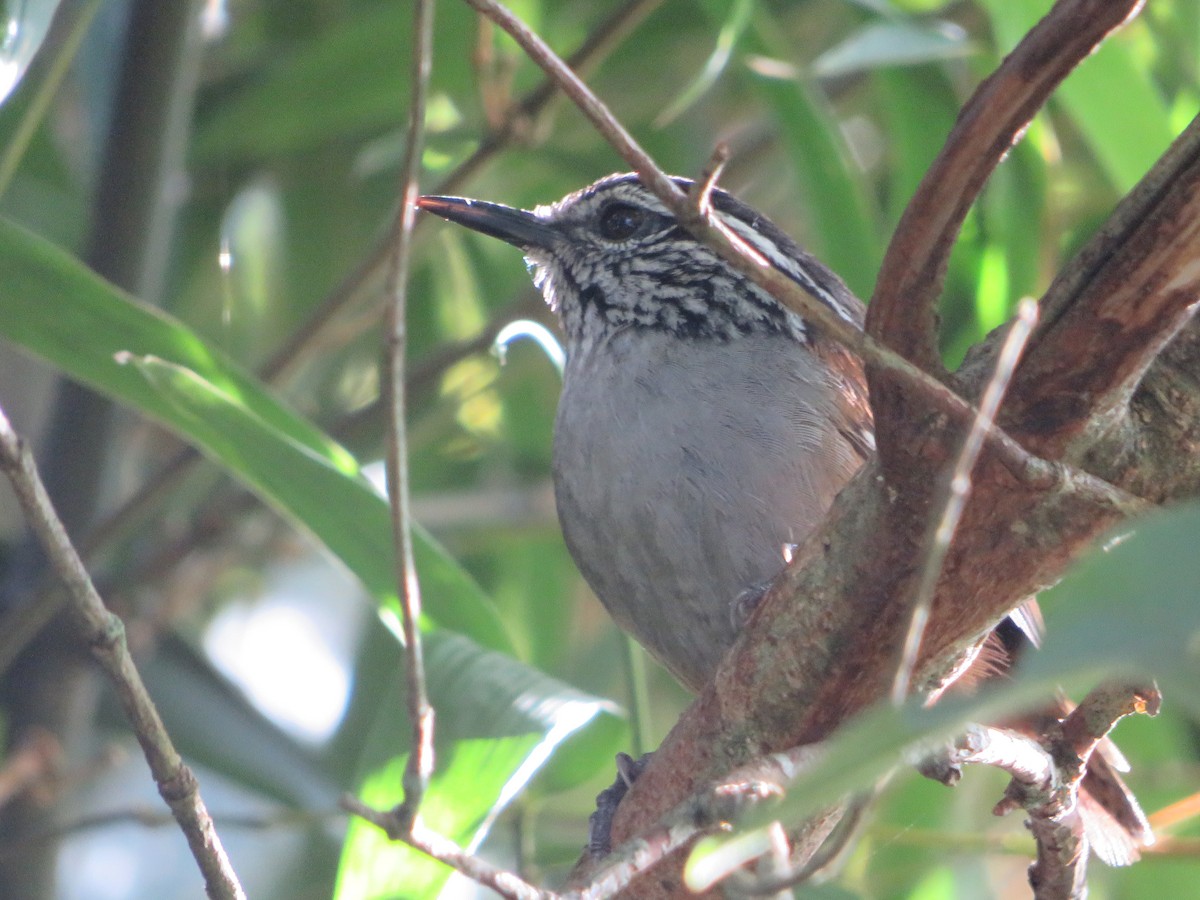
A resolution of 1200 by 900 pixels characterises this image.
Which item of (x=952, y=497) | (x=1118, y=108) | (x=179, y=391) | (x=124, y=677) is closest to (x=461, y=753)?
(x=179, y=391)

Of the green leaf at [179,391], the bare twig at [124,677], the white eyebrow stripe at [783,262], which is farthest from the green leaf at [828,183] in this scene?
the bare twig at [124,677]

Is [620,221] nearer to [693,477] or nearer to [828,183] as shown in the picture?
[828,183]

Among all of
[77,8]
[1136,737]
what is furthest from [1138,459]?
[1136,737]

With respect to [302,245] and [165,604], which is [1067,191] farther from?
[165,604]

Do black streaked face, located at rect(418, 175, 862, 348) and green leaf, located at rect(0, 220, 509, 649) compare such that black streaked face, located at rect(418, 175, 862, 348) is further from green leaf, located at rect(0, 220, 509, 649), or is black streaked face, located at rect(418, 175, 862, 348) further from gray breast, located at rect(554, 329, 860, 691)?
green leaf, located at rect(0, 220, 509, 649)

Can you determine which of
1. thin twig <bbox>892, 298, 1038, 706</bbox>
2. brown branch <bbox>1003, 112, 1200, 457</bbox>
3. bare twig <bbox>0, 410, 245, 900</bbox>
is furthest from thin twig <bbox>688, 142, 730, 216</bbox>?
bare twig <bbox>0, 410, 245, 900</bbox>

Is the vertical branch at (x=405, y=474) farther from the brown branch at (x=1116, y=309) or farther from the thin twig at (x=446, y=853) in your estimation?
the brown branch at (x=1116, y=309)

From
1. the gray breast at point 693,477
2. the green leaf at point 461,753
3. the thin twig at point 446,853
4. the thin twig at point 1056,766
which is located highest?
the gray breast at point 693,477
